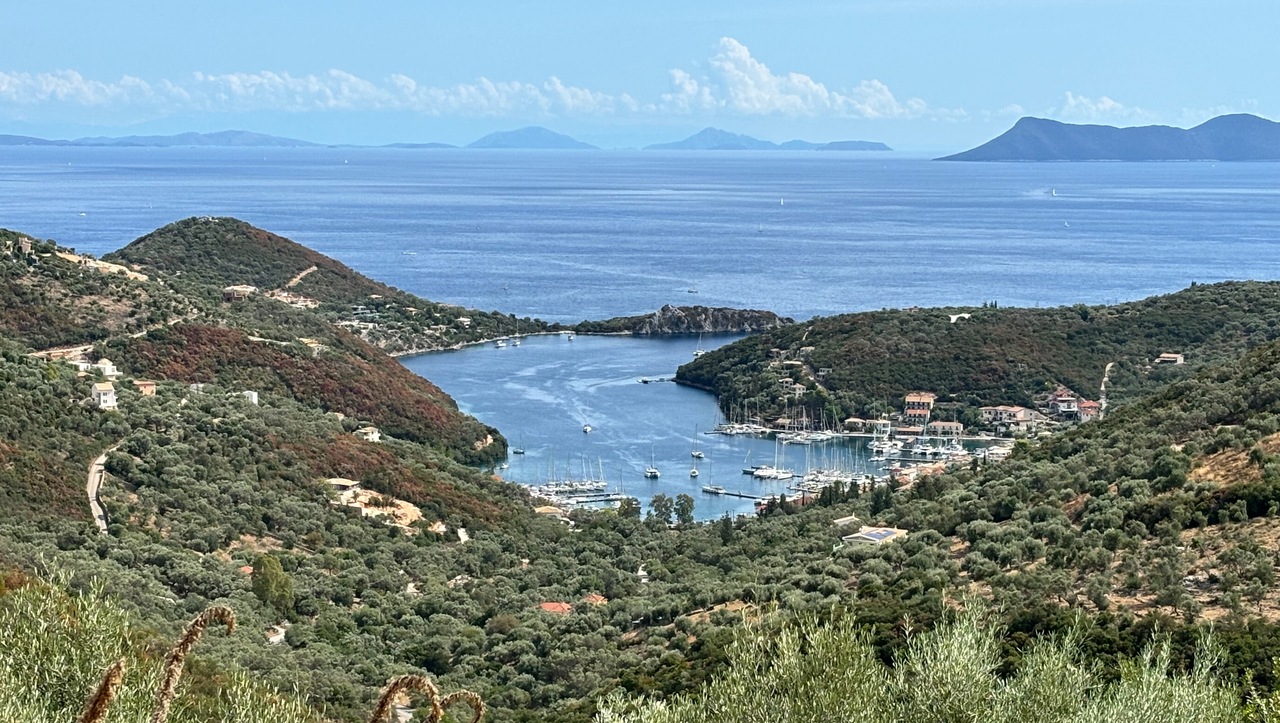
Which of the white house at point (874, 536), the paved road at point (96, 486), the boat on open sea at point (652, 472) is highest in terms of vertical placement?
the paved road at point (96, 486)

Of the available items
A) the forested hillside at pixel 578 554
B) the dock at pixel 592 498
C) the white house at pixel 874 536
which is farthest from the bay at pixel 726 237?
the white house at pixel 874 536

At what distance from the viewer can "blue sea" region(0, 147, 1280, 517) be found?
165 ft

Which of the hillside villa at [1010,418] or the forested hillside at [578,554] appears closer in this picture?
the forested hillside at [578,554]

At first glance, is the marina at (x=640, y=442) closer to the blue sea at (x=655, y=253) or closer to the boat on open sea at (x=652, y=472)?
the boat on open sea at (x=652, y=472)

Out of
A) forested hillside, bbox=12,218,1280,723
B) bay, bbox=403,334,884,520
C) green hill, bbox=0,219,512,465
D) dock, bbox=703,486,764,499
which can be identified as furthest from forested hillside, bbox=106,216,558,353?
dock, bbox=703,486,764,499

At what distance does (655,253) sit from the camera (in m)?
102

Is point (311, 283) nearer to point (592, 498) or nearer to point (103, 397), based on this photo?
point (592, 498)

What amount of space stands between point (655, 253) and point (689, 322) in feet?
110

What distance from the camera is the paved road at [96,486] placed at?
74.2 feet

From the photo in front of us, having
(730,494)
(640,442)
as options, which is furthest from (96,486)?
(640,442)

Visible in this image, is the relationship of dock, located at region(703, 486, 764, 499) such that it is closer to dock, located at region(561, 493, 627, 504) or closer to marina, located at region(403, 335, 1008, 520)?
marina, located at region(403, 335, 1008, 520)

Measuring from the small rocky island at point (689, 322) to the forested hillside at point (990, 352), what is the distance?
13.0 meters

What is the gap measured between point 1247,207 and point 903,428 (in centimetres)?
11495

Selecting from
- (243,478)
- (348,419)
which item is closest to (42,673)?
(243,478)
